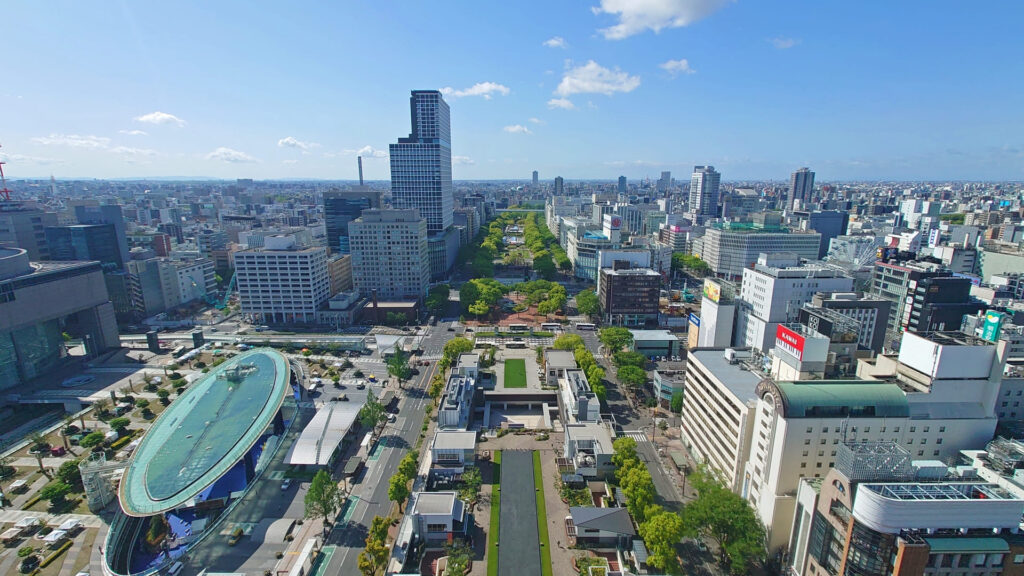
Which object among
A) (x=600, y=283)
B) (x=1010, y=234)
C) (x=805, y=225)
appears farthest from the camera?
(x=805, y=225)

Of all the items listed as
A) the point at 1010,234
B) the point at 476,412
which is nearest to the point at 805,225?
the point at 1010,234

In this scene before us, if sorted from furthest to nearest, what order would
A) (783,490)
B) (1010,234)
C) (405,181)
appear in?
(405,181) < (1010,234) < (783,490)

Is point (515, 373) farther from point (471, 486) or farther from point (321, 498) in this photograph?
point (321, 498)

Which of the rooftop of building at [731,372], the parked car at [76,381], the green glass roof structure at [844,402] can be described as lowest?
the parked car at [76,381]

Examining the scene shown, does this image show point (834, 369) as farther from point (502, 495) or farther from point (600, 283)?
point (600, 283)

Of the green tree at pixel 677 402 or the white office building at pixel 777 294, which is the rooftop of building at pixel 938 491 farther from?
the white office building at pixel 777 294

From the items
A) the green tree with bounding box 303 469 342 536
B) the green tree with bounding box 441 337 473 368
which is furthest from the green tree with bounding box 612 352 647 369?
the green tree with bounding box 303 469 342 536

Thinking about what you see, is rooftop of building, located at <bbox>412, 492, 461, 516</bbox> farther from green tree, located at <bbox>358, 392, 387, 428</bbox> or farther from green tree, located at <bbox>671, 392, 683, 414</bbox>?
green tree, located at <bbox>671, 392, 683, 414</bbox>

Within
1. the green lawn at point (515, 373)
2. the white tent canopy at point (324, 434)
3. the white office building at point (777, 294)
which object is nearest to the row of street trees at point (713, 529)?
the green lawn at point (515, 373)
